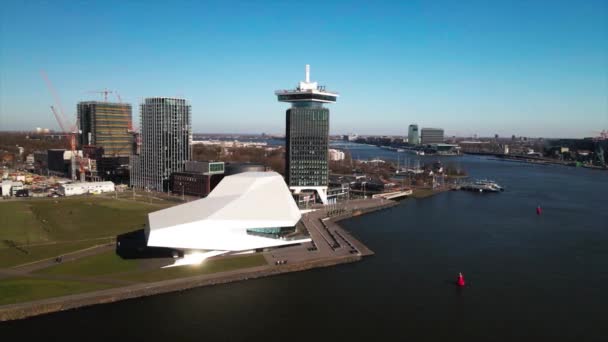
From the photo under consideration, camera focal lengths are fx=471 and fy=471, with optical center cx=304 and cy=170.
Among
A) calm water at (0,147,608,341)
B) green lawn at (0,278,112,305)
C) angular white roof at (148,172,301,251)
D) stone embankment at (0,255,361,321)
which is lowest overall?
calm water at (0,147,608,341)

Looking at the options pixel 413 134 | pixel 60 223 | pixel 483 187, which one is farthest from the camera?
pixel 413 134

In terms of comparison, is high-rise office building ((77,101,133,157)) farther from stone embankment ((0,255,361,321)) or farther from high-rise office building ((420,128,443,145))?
high-rise office building ((420,128,443,145))

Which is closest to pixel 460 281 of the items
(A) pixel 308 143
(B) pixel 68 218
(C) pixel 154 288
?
(C) pixel 154 288

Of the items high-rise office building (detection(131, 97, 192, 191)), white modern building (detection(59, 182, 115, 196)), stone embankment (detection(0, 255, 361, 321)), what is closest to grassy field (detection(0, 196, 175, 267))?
white modern building (detection(59, 182, 115, 196))

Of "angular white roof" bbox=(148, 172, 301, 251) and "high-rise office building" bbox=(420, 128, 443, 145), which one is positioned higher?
"high-rise office building" bbox=(420, 128, 443, 145)

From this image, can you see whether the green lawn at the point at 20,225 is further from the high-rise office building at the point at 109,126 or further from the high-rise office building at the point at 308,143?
the high-rise office building at the point at 109,126

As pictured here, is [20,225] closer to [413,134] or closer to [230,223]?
[230,223]

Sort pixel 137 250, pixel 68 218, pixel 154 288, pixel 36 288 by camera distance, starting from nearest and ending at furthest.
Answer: pixel 36 288 < pixel 154 288 < pixel 137 250 < pixel 68 218

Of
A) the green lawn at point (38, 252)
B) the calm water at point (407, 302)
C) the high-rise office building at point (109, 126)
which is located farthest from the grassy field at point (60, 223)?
the high-rise office building at point (109, 126)
